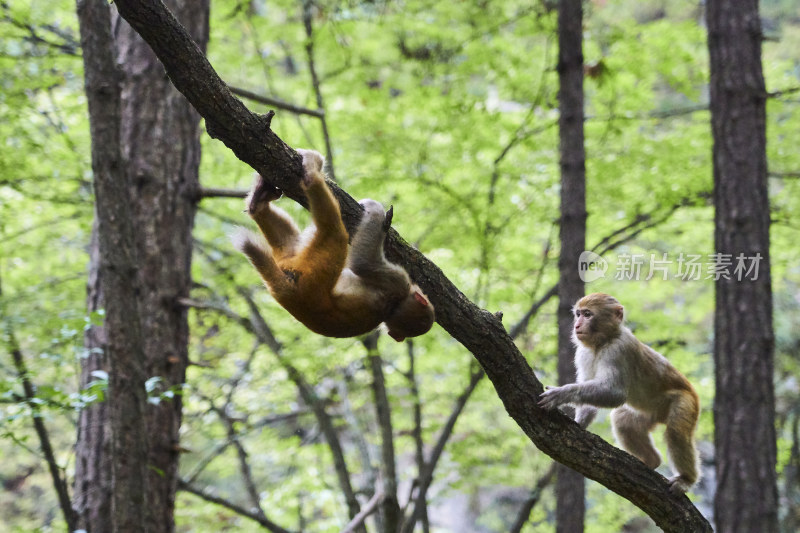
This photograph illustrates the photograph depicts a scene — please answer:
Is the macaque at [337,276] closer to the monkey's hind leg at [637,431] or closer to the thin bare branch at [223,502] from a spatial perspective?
the monkey's hind leg at [637,431]

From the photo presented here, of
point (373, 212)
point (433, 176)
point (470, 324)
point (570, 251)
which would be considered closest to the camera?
point (470, 324)

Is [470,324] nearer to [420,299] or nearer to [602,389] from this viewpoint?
[420,299]

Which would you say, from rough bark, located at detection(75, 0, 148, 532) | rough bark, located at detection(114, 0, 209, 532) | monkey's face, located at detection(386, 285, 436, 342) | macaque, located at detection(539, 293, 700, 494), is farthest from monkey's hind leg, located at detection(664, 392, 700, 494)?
rough bark, located at detection(114, 0, 209, 532)

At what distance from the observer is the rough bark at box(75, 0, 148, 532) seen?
154 inches

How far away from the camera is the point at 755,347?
22.4 ft

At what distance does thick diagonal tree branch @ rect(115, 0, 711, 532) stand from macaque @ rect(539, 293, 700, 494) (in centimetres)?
50

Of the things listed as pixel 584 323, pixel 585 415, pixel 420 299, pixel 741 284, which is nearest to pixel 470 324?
pixel 420 299

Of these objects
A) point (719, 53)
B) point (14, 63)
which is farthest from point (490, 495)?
point (14, 63)

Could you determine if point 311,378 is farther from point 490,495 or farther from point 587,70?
point 490,495

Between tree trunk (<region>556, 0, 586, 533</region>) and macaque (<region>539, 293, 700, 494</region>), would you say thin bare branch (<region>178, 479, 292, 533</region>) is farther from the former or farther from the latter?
macaque (<region>539, 293, 700, 494</region>)

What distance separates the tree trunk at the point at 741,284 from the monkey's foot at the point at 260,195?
5.19 meters

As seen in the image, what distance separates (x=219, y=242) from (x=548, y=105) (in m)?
4.78

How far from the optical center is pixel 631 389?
15.7 ft

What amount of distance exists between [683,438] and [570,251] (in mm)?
2489
